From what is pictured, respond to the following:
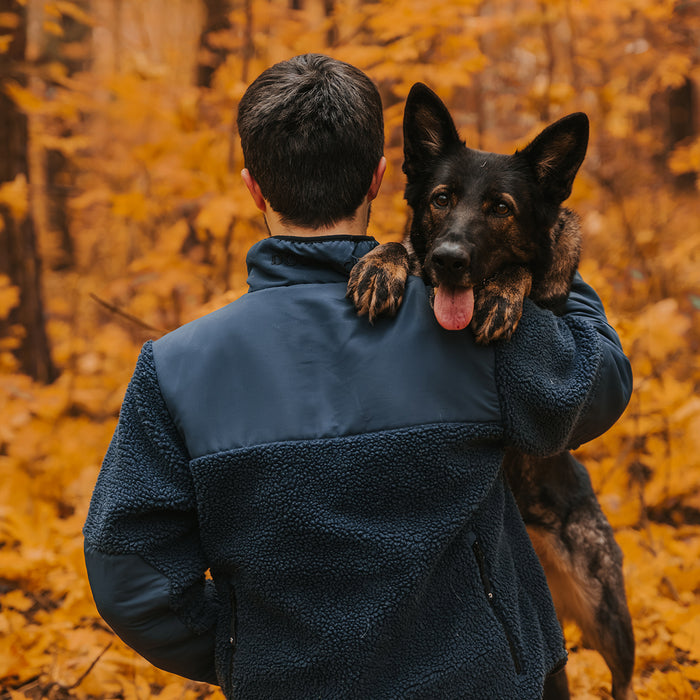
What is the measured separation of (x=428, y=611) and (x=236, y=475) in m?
0.54

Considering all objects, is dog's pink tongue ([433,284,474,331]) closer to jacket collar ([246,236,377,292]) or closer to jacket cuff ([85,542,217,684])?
jacket collar ([246,236,377,292])

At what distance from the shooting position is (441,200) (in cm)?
240

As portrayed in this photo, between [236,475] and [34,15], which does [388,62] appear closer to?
[236,475]

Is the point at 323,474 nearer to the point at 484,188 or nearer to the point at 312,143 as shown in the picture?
the point at 312,143

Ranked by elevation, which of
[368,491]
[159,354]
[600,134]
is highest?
[600,134]

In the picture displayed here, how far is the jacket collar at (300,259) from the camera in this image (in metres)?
1.59

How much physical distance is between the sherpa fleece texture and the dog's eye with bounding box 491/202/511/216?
2.78ft

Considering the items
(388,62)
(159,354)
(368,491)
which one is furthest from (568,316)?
(388,62)

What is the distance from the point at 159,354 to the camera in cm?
152

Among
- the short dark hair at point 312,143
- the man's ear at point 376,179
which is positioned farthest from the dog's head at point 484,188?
the short dark hair at point 312,143

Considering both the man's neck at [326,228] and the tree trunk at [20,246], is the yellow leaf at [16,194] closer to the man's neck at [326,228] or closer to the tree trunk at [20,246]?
the tree trunk at [20,246]

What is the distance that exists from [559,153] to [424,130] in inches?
19.7

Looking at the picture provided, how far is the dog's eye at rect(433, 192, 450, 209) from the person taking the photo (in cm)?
239

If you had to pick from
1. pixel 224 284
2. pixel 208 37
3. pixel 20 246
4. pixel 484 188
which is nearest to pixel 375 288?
pixel 484 188
